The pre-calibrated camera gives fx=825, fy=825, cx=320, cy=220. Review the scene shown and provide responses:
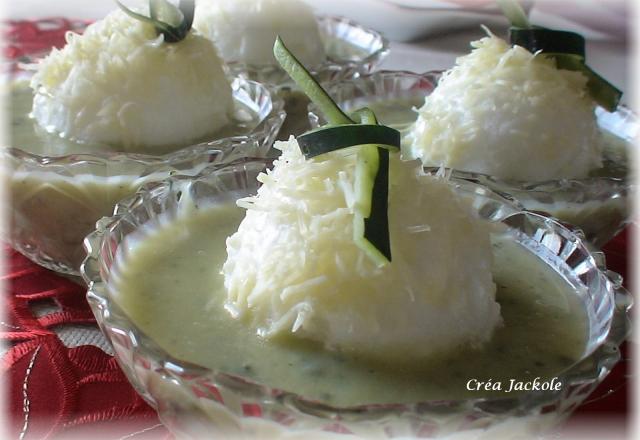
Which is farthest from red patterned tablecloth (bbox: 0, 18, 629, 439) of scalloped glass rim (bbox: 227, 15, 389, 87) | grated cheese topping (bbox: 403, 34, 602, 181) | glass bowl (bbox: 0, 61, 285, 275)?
scalloped glass rim (bbox: 227, 15, 389, 87)

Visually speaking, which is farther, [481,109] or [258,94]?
[258,94]

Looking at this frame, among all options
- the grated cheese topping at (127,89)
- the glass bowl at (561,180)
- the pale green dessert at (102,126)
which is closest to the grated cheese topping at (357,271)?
the glass bowl at (561,180)

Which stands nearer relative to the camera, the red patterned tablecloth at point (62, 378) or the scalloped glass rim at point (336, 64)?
the red patterned tablecloth at point (62, 378)

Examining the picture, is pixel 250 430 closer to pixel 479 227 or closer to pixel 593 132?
pixel 479 227

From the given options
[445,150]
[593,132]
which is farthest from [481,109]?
[593,132]

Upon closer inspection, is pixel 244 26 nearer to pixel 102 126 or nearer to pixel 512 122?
pixel 102 126

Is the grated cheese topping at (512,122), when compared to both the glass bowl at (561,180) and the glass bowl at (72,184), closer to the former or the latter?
the glass bowl at (561,180)

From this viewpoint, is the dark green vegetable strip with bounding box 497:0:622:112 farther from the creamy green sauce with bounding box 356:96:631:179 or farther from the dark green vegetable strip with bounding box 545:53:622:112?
the creamy green sauce with bounding box 356:96:631:179
